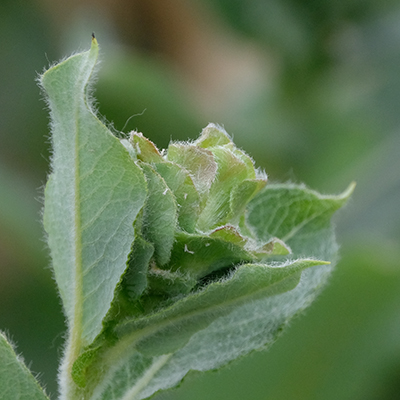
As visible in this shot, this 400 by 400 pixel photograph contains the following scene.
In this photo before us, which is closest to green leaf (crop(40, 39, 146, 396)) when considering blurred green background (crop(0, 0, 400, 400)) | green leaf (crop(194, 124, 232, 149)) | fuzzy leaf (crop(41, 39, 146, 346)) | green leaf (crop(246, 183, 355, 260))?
fuzzy leaf (crop(41, 39, 146, 346))

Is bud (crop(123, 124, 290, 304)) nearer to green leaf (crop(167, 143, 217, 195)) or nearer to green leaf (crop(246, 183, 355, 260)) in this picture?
green leaf (crop(167, 143, 217, 195))

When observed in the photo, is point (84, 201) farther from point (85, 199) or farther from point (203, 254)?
point (203, 254)

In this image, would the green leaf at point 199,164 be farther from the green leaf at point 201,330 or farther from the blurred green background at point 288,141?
the blurred green background at point 288,141

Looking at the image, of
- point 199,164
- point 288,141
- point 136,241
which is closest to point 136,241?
point 136,241

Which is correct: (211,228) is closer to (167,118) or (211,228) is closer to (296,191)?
(296,191)

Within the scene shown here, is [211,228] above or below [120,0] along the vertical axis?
below

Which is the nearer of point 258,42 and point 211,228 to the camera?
point 211,228

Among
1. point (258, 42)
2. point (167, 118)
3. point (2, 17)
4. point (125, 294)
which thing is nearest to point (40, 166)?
point (167, 118)
